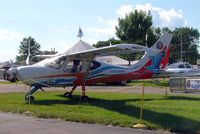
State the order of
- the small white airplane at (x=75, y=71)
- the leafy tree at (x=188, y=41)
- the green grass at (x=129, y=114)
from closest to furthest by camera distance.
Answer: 1. the green grass at (x=129, y=114)
2. the small white airplane at (x=75, y=71)
3. the leafy tree at (x=188, y=41)

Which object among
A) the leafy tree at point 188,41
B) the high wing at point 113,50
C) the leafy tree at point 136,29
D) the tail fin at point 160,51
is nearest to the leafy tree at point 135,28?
the leafy tree at point 136,29

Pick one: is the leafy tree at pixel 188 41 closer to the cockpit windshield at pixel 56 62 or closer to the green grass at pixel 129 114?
the cockpit windshield at pixel 56 62

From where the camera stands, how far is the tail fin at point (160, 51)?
24.8 meters

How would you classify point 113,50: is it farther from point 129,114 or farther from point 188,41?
point 188,41

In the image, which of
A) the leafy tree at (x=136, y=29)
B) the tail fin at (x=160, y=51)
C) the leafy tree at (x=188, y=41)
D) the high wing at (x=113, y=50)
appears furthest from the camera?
the leafy tree at (x=188, y=41)

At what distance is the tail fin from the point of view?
2484 cm

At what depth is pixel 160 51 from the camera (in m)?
25.2

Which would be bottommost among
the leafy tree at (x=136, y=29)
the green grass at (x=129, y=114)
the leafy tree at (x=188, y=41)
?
the green grass at (x=129, y=114)

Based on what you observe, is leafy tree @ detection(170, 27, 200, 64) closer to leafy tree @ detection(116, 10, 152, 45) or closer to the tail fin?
leafy tree @ detection(116, 10, 152, 45)

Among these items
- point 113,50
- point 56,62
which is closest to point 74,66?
point 56,62

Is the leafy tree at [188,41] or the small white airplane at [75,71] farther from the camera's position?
the leafy tree at [188,41]

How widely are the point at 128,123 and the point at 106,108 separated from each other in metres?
3.83

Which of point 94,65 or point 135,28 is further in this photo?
point 135,28

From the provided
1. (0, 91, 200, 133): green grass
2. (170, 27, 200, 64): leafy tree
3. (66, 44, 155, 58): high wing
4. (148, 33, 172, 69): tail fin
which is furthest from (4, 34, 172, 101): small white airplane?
(170, 27, 200, 64): leafy tree
